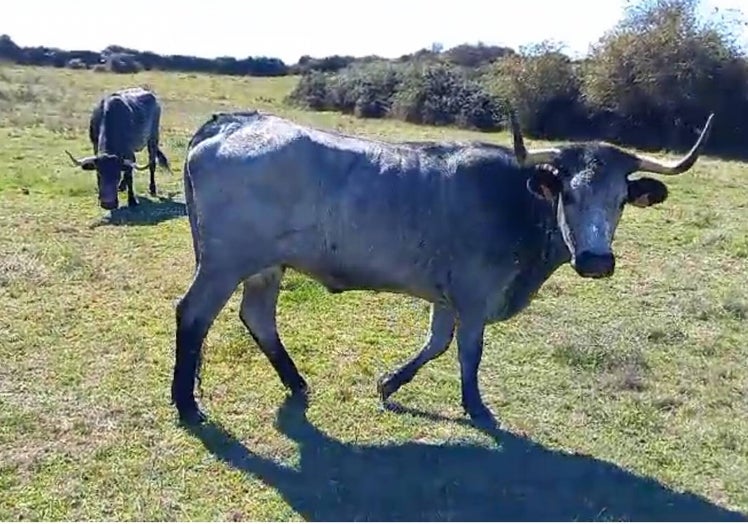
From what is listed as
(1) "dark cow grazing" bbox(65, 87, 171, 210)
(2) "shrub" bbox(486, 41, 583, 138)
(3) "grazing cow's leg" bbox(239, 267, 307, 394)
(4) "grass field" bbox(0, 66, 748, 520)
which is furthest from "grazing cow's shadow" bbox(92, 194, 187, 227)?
(2) "shrub" bbox(486, 41, 583, 138)

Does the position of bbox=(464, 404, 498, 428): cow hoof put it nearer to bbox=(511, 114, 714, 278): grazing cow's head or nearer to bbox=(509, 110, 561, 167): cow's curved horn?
bbox=(511, 114, 714, 278): grazing cow's head

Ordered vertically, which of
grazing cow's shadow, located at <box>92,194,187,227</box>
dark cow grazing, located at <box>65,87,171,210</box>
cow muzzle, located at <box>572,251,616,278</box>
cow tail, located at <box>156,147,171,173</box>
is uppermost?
cow muzzle, located at <box>572,251,616,278</box>

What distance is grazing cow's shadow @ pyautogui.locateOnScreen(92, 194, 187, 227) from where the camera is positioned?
41.8 feet

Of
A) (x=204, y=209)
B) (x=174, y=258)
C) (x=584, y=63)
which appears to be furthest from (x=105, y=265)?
(x=584, y=63)

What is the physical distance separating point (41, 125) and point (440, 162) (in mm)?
22236

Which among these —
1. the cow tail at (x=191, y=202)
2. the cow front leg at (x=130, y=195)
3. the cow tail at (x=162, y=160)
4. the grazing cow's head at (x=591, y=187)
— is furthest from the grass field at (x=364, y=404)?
the cow tail at (x=162, y=160)

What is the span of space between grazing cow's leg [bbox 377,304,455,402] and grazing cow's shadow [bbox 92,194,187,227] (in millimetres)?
7191

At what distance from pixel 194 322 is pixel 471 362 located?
6.41ft

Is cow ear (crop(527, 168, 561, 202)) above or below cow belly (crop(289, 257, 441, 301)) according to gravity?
above

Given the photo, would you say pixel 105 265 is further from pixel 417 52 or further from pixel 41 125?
pixel 417 52

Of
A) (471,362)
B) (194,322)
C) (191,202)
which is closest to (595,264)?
(471,362)

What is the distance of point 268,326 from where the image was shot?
664cm

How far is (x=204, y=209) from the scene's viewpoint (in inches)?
228

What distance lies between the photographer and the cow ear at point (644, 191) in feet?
18.4
